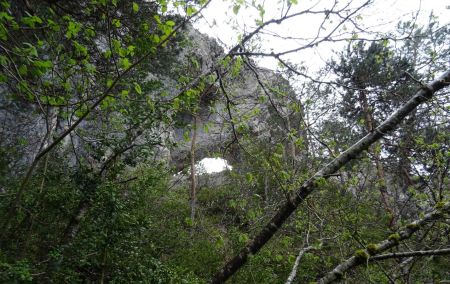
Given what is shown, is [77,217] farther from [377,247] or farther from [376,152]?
[376,152]

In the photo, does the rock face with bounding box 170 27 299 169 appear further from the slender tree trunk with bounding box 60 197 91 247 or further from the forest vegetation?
the slender tree trunk with bounding box 60 197 91 247

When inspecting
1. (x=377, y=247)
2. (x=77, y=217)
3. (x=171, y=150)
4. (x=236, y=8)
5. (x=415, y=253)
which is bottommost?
(x=415, y=253)

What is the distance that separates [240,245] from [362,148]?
593 cm

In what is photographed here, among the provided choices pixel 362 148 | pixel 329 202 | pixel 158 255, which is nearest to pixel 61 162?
pixel 158 255

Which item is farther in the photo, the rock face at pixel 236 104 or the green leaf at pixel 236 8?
the rock face at pixel 236 104

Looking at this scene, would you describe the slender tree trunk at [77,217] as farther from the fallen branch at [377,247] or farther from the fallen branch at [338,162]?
the fallen branch at [377,247]

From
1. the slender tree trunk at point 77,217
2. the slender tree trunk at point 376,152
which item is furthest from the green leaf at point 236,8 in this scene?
the slender tree trunk at point 77,217

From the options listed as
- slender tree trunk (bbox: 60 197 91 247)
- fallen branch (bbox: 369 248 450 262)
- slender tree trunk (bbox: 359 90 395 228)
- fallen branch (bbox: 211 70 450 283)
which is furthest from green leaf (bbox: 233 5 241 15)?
slender tree trunk (bbox: 60 197 91 247)

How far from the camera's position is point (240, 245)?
8109 millimetres

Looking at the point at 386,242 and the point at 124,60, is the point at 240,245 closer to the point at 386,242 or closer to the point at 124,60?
the point at 386,242

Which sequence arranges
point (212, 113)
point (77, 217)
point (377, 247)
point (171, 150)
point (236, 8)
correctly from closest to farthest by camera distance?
point (236, 8), point (377, 247), point (212, 113), point (77, 217), point (171, 150)

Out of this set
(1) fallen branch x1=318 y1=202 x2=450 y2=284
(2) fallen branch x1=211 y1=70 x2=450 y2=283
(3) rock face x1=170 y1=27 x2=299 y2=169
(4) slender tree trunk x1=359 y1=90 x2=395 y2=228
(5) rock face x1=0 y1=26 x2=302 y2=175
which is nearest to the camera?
(2) fallen branch x1=211 y1=70 x2=450 y2=283

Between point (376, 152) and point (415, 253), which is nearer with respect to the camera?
point (415, 253)

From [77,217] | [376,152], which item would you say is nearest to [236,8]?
[376,152]
